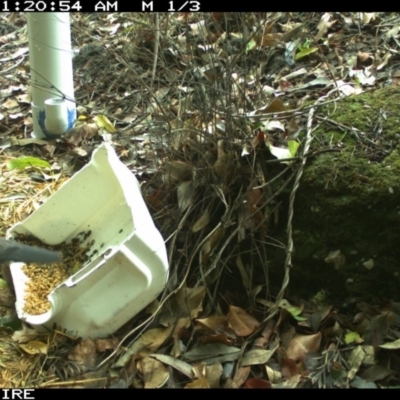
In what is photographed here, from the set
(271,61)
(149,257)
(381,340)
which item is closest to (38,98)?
(271,61)

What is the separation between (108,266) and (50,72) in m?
1.24

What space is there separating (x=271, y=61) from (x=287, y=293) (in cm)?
112

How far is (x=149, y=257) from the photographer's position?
1.95m

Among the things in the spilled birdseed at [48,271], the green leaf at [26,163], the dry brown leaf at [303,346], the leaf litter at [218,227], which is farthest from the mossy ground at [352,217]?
the green leaf at [26,163]

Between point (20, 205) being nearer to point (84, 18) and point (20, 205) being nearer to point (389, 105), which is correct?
point (84, 18)

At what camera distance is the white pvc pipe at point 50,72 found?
2.77 meters

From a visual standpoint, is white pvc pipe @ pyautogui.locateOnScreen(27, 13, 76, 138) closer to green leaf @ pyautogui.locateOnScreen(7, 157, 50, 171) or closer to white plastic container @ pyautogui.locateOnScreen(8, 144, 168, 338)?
green leaf @ pyautogui.locateOnScreen(7, 157, 50, 171)

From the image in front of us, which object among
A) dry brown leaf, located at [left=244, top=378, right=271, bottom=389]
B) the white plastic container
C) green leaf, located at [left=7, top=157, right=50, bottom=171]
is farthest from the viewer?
green leaf, located at [left=7, top=157, right=50, bottom=171]

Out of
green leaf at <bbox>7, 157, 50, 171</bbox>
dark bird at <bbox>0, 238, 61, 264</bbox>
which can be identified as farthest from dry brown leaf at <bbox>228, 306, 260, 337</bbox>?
green leaf at <bbox>7, 157, 50, 171</bbox>

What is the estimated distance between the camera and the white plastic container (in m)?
1.94

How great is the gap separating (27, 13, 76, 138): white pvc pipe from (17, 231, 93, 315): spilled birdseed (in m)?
0.71

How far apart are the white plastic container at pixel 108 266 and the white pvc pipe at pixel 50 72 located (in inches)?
25.0

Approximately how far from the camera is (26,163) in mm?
2754

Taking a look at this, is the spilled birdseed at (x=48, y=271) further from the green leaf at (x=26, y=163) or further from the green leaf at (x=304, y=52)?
the green leaf at (x=304, y=52)
